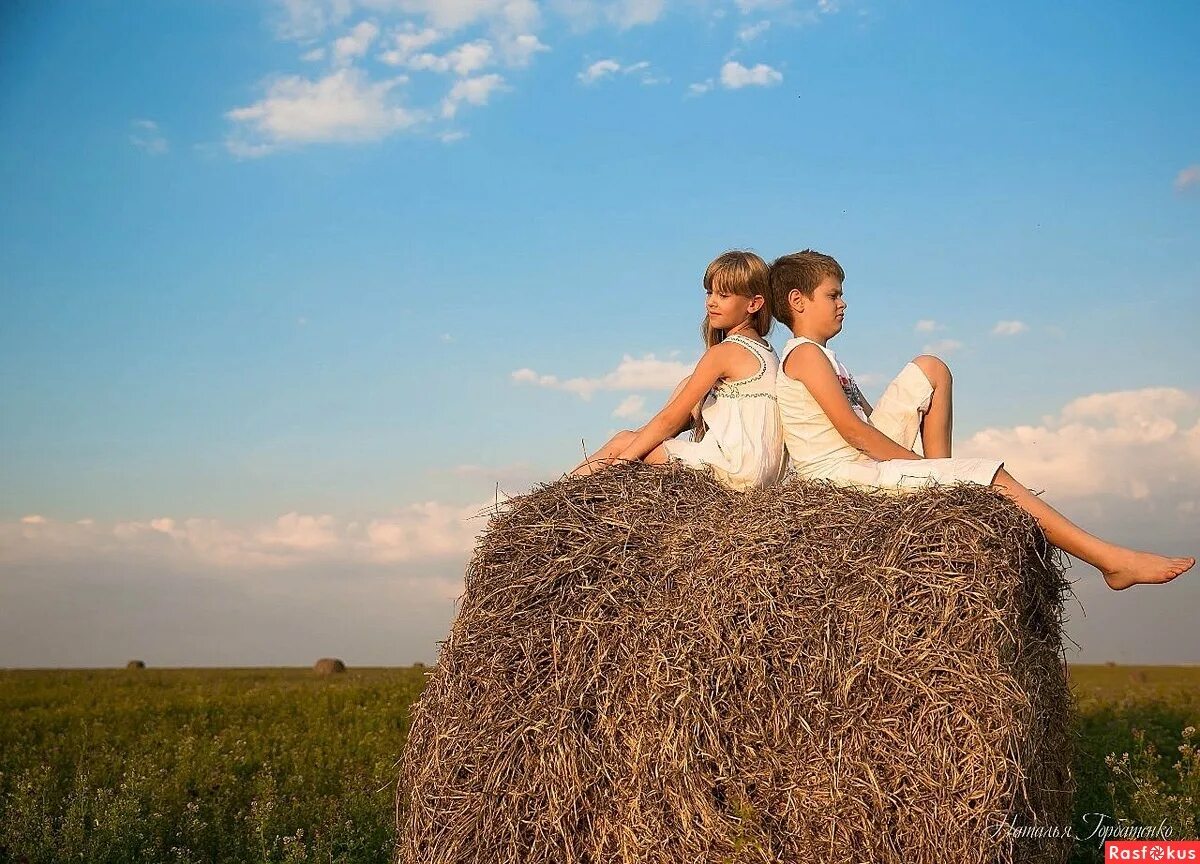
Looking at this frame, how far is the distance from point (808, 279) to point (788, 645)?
8.15ft

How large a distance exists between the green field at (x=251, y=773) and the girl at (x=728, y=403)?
2.29 m

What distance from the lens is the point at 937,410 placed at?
19.6 feet

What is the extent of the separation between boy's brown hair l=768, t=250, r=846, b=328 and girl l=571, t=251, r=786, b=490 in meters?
0.06

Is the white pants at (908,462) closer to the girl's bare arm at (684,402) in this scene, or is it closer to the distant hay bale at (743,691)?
the distant hay bale at (743,691)

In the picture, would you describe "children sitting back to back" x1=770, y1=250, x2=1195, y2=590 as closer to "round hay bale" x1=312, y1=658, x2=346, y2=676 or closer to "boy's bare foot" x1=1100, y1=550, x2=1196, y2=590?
"boy's bare foot" x1=1100, y1=550, x2=1196, y2=590

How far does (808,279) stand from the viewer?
6.23 meters

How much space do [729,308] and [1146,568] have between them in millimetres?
2520

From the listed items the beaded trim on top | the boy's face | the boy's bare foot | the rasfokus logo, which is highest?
the boy's face

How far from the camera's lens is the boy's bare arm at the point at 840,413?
565cm

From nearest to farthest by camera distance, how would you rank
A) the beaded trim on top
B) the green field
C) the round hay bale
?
1. the beaded trim on top
2. the green field
3. the round hay bale

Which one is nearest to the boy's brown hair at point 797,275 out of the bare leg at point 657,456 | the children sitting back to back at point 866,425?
the children sitting back to back at point 866,425

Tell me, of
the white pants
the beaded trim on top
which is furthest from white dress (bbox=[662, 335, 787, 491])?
the white pants

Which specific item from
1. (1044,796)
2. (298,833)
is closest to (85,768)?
(298,833)

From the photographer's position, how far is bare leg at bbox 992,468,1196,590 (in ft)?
16.5
